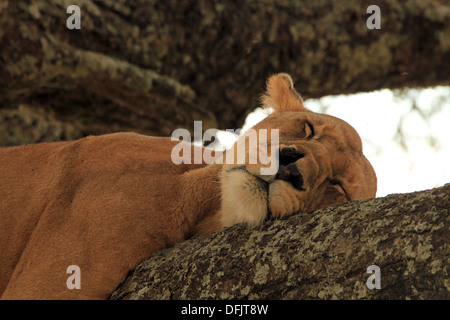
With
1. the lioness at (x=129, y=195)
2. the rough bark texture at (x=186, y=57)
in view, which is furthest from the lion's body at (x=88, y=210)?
the rough bark texture at (x=186, y=57)

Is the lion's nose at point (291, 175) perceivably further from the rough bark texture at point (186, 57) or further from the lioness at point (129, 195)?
the rough bark texture at point (186, 57)

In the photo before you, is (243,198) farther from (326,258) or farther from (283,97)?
(283,97)

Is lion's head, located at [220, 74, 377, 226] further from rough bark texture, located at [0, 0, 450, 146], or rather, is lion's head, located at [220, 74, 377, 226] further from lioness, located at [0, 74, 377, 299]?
rough bark texture, located at [0, 0, 450, 146]

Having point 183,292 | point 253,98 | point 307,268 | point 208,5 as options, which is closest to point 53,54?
point 208,5

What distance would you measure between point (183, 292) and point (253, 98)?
271cm

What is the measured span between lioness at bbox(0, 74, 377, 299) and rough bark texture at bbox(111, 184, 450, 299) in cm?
29

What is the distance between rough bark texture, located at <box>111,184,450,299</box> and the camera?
71.2 inches

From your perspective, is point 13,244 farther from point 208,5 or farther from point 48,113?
point 208,5

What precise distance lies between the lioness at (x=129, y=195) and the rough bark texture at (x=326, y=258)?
0.29 metres

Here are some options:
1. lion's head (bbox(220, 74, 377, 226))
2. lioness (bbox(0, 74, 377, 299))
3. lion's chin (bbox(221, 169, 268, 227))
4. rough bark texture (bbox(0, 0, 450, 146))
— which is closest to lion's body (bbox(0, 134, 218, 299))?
lioness (bbox(0, 74, 377, 299))

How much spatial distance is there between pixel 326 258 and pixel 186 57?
2852 millimetres

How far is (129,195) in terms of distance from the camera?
2.99 meters

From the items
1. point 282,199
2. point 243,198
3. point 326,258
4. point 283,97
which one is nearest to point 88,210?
point 243,198

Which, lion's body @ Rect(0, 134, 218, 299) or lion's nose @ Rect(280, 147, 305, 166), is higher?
lion's nose @ Rect(280, 147, 305, 166)
